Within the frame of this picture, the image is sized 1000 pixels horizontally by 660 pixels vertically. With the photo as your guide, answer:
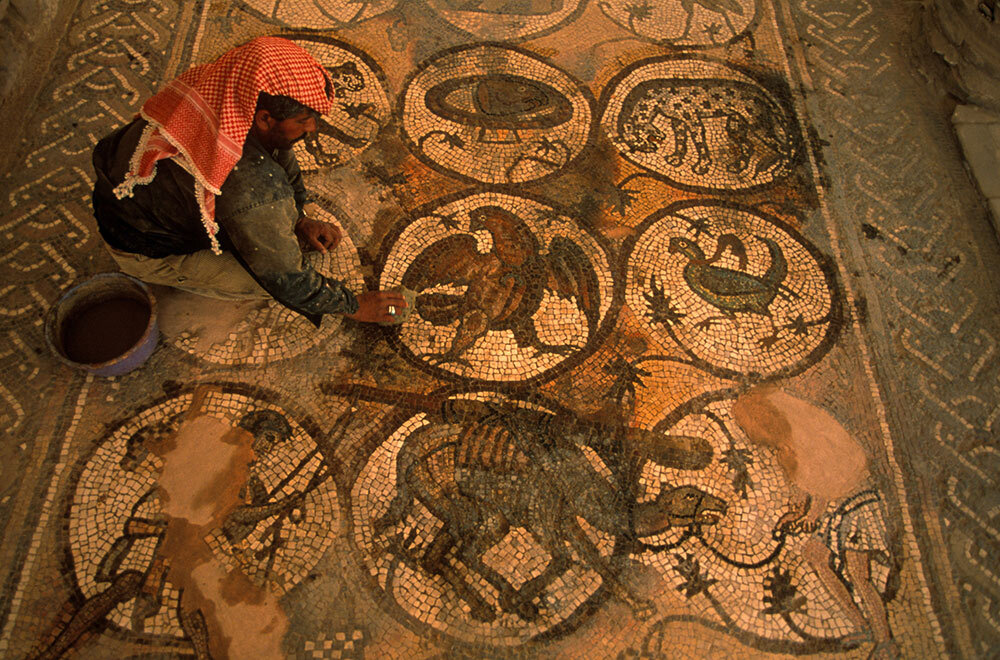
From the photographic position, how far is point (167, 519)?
93.9 inches

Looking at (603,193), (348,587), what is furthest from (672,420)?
(348,587)

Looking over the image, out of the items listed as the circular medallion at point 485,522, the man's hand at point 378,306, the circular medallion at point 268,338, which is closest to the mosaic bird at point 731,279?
the circular medallion at point 485,522

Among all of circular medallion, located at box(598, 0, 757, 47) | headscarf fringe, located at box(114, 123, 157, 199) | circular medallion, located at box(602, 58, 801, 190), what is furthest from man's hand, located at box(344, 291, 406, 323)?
circular medallion, located at box(598, 0, 757, 47)

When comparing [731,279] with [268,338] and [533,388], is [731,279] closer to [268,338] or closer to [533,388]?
[533,388]

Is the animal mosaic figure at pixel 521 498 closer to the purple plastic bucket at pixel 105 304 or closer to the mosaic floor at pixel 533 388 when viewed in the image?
the mosaic floor at pixel 533 388

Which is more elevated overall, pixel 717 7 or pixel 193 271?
pixel 717 7

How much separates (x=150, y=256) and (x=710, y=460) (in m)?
2.37

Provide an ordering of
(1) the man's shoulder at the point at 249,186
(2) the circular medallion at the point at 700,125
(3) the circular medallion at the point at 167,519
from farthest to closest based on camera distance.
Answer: (2) the circular medallion at the point at 700,125 < (3) the circular medallion at the point at 167,519 < (1) the man's shoulder at the point at 249,186

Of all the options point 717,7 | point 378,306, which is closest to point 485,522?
point 378,306

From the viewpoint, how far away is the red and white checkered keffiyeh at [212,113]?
196cm

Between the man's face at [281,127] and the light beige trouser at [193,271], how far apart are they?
1.68ft

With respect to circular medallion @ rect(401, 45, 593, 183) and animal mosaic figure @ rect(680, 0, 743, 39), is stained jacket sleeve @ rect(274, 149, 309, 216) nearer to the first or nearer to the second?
circular medallion @ rect(401, 45, 593, 183)

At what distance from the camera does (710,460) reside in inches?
104

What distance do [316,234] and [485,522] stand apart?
144 centimetres
